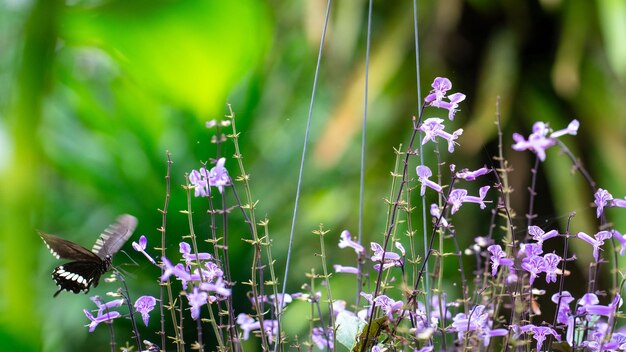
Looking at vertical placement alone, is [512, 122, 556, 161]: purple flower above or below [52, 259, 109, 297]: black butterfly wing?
above

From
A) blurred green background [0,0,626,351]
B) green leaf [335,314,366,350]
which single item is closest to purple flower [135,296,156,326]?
green leaf [335,314,366,350]

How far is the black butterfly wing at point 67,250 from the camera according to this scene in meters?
0.63

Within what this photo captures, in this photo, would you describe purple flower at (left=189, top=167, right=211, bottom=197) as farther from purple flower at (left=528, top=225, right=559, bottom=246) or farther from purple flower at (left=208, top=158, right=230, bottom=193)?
purple flower at (left=528, top=225, right=559, bottom=246)

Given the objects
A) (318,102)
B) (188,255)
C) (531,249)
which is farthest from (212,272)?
(318,102)

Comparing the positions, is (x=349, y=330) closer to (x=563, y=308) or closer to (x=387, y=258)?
(x=387, y=258)

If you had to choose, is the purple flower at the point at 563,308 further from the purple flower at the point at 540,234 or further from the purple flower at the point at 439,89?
the purple flower at the point at 439,89

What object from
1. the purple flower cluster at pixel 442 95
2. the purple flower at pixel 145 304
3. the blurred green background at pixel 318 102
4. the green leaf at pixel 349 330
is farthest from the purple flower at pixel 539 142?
the blurred green background at pixel 318 102

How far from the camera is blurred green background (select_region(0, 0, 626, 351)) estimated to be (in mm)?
1922

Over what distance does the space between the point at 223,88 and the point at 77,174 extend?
794 mm

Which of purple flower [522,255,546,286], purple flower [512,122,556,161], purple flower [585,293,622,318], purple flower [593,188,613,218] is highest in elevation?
purple flower [512,122,556,161]

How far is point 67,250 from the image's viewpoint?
641mm

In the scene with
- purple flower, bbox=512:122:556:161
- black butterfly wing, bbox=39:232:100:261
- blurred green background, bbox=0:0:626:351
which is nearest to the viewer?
purple flower, bbox=512:122:556:161

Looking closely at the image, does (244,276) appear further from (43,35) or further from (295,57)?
(295,57)

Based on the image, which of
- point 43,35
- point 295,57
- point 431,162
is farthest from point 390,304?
point 295,57
